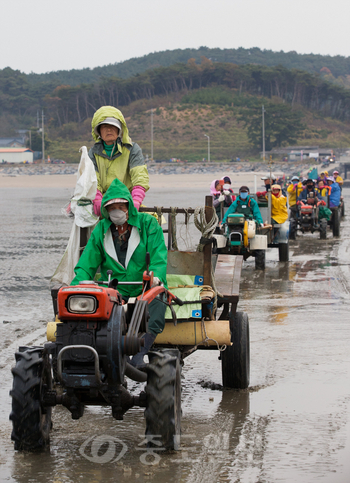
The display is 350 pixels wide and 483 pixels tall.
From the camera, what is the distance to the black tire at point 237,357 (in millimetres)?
6184

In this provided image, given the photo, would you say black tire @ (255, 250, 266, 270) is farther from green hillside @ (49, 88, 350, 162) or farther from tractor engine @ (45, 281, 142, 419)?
green hillside @ (49, 88, 350, 162)

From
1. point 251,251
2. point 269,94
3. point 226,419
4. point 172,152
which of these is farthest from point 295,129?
point 226,419

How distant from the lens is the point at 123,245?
5480 millimetres

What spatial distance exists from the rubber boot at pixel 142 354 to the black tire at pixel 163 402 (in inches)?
6.1

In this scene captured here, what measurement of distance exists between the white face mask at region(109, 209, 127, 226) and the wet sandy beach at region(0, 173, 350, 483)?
1566 mm

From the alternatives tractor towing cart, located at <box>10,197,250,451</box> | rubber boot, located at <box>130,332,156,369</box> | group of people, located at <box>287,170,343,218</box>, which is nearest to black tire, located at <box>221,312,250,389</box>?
tractor towing cart, located at <box>10,197,250,451</box>

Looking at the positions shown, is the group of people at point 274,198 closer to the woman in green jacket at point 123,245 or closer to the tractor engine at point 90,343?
the woman in green jacket at point 123,245

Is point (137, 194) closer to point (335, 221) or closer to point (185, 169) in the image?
point (335, 221)

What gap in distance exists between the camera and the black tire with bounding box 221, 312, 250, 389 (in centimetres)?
618

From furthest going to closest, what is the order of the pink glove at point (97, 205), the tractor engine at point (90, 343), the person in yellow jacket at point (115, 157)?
the person in yellow jacket at point (115, 157)
the pink glove at point (97, 205)
the tractor engine at point (90, 343)

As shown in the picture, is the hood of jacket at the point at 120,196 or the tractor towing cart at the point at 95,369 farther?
the hood of jacket at the point at 120,196

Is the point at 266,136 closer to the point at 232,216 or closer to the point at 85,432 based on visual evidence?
the point at 232,216

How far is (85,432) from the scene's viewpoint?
17.3 feet

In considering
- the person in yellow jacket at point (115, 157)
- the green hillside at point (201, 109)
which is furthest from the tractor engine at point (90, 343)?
the green hillside at point (201, 109)
